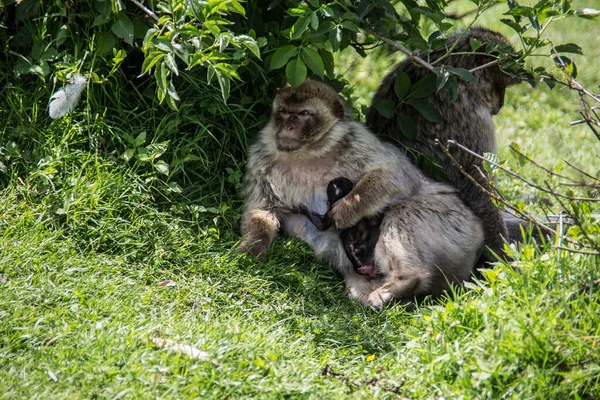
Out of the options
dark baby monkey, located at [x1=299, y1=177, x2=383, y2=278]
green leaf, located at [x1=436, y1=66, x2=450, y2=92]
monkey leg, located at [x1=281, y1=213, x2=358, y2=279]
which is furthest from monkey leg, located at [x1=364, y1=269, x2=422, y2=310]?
green leaf, located at [x1=436, y1=66, x2=450, y2=92]

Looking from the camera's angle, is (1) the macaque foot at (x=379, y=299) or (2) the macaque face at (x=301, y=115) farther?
(2) the macaque face at (x=301, y=115)

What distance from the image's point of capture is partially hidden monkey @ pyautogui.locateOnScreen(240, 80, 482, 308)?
5.01 meters

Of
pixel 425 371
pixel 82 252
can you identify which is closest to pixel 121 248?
pixel 82 252

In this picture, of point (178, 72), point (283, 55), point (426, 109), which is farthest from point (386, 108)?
point (178, 72)

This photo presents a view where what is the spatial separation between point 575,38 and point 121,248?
7.75 meters

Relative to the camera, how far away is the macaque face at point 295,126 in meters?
5.15

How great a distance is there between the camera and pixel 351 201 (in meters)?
5.10

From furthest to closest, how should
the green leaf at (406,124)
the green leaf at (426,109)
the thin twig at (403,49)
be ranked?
the green leaf at (406,124) < the green leaf at (426,109) < the thin twig at (403,49)

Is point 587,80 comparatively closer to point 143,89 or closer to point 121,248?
point 143,89

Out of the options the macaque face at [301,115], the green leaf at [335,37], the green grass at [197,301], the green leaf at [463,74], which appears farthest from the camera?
the macaque face at [301,115]

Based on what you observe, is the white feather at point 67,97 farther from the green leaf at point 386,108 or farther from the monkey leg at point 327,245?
the green leaf at point 386,108

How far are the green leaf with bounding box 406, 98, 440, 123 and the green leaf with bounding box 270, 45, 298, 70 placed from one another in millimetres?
1111

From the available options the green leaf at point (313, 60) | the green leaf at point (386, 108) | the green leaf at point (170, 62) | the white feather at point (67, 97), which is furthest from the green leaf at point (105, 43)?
the green leaf at point (386, 108)

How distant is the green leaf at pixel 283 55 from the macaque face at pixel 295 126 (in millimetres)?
446
